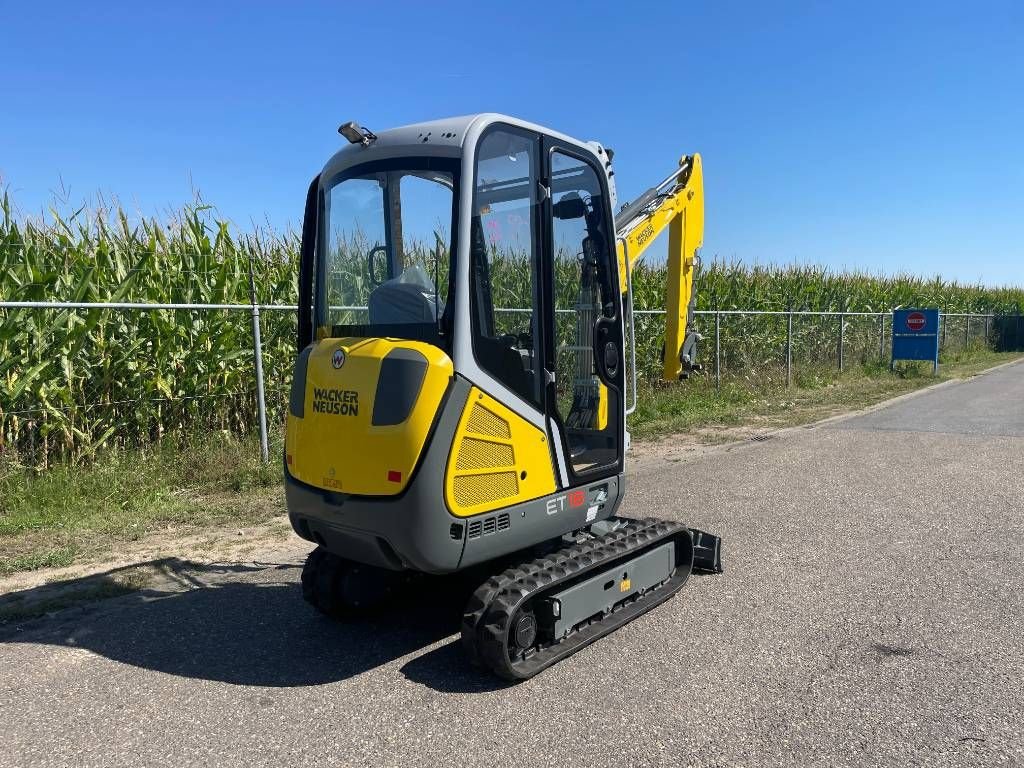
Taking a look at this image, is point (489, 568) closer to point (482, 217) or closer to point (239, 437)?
point (482, 217)

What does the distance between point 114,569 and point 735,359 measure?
13960 millimetres

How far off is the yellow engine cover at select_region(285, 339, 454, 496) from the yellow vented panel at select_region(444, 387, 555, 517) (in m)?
0.21

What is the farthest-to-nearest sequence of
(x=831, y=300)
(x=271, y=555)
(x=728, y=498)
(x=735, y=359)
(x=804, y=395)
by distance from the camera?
(x=831, y=300)
(x=735, y=359)
(x=804, y=395)
(x=728, y=498)
(x=271, y=555)

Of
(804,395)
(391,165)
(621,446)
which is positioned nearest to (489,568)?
(621,446)

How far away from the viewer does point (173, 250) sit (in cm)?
878

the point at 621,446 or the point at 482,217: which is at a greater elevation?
the point at 482,217

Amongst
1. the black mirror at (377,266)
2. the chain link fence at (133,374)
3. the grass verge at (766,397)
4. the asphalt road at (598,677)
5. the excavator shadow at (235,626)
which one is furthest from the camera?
the grass verge at (766,397)

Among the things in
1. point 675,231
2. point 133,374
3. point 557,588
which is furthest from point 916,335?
point 557,588

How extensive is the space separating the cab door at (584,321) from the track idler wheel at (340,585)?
1347 mm

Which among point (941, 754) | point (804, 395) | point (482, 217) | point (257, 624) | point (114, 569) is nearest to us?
point (941, 754)

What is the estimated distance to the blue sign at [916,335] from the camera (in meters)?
19.4

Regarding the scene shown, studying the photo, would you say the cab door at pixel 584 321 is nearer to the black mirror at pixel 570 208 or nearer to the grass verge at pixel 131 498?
the black mirror at pixel 570 208

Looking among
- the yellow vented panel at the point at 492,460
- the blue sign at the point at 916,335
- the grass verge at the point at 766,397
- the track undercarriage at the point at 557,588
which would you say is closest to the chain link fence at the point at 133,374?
the track undercarriage at the point at 557,588

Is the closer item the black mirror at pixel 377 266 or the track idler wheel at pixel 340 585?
the black mirror at pixel 377 266
